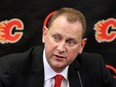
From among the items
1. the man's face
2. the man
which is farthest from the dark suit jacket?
the man's face

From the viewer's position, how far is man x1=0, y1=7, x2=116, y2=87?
119 cm

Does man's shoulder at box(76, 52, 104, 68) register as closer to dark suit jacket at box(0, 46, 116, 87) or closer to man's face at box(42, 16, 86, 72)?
dark suit jacket at box(0, 46, 116, 87)

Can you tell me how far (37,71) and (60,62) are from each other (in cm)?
15

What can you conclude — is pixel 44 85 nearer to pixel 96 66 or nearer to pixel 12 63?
pixel 12 63

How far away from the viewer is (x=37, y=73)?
130 centimetres

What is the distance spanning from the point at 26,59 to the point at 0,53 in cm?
41

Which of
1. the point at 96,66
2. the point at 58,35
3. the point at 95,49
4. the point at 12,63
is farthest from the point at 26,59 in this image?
the point at 95,49

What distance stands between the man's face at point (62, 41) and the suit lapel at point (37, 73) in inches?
3.9

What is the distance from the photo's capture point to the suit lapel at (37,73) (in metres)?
1.29

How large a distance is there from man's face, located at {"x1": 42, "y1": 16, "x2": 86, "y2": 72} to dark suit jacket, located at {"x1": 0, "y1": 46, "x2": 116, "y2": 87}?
12 cm

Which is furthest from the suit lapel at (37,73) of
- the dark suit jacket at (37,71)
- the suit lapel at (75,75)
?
the suit lapel at (75,75)

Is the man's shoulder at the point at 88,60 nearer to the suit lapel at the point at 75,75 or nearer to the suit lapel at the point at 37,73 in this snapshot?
the suit lapel at the point at 75,75

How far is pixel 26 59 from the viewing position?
1316 millimetres

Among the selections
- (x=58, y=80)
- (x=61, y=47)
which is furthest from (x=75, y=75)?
(x=61, y=47)
